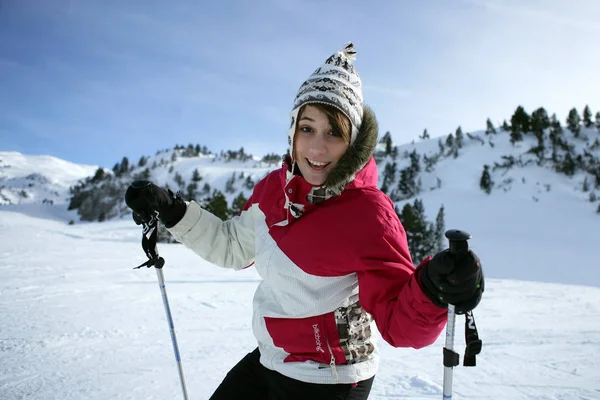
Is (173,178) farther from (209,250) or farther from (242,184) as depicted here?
(209,250)

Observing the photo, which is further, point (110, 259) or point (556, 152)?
point (556, 152)

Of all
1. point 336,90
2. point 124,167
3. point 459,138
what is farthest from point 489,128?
point 124,167

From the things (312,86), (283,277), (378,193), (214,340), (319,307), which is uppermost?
(312,86)

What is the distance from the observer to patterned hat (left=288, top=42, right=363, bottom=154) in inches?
69.6

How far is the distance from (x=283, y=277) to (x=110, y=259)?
31.2ft

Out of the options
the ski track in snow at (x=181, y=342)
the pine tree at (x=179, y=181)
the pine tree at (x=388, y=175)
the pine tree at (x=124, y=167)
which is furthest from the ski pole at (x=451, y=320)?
the pine tree at (x=124, y=167)

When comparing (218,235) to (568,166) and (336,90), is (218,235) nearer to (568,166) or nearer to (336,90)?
(336,90)

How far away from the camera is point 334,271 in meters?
1.54

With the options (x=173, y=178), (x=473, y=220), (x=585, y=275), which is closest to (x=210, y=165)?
(x=173, y=178)

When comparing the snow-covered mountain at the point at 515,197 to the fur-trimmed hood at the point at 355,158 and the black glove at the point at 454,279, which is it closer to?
the fur-trimmed hood at the point at 355,158

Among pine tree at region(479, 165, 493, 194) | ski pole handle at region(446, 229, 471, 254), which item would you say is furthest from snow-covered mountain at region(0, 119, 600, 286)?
ski pole handle at region(446, 229, 471, 254)

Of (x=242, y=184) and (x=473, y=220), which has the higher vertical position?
(x=242, y=184)

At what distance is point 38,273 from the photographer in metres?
7.20

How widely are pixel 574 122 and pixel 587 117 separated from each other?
275 cm
